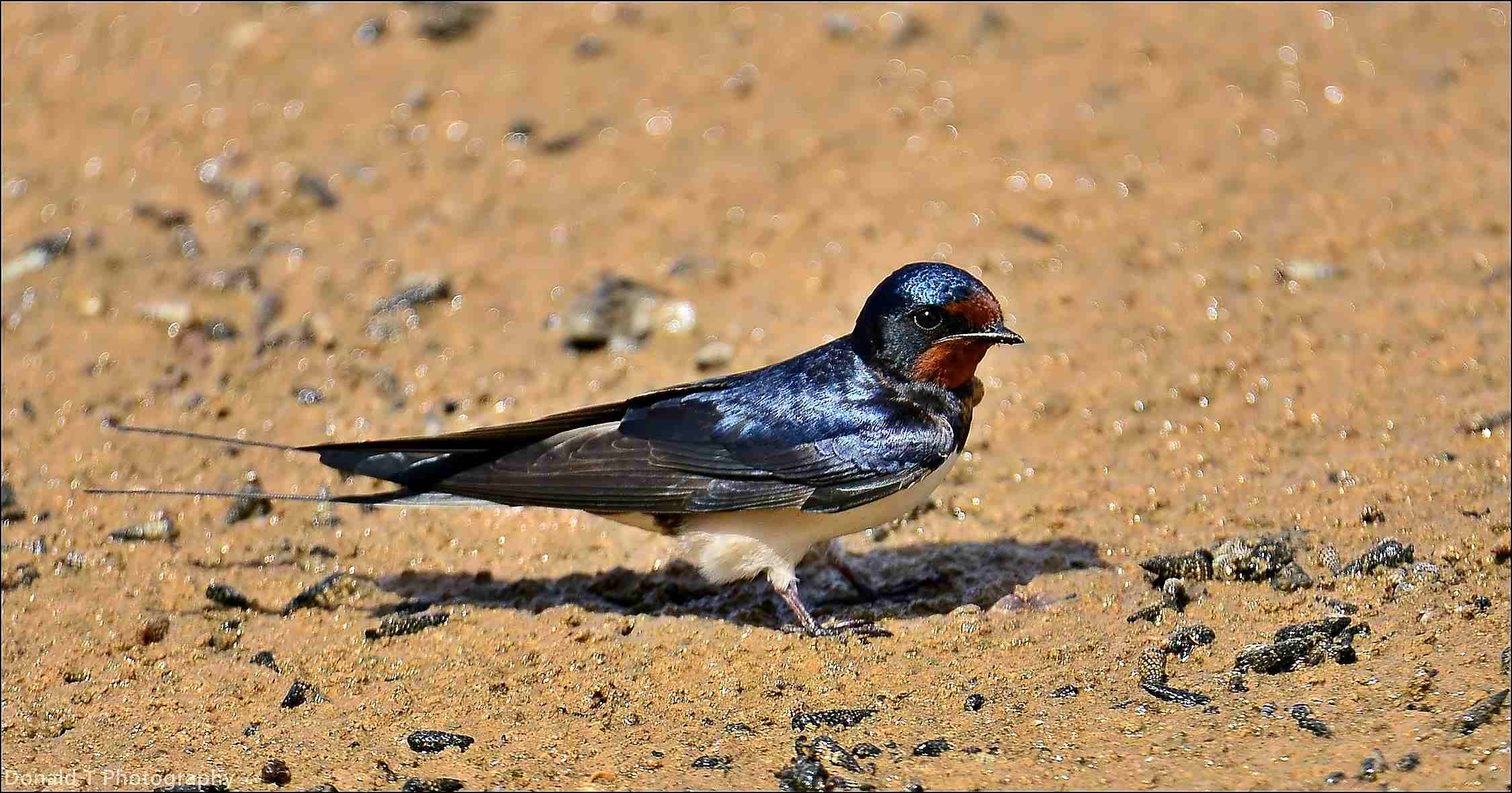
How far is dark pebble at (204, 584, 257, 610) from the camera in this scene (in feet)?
16.1

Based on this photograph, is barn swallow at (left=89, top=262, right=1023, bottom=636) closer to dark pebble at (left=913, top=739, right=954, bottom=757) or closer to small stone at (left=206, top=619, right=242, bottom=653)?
small stone at (left=206, top=619, right=242, bottom=653)

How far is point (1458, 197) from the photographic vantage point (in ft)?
22.7

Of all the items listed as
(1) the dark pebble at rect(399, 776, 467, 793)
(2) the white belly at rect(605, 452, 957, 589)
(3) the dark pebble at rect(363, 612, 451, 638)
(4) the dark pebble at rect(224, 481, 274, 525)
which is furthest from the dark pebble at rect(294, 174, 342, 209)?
(1) the dark pebble at rect(399, 776, 467, 793)

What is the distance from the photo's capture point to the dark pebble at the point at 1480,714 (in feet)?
11.5

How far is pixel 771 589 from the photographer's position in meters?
5.13

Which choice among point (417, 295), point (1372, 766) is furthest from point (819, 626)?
point (417, 295)

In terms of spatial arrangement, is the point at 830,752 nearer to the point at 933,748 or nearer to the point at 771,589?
the point at 933,748

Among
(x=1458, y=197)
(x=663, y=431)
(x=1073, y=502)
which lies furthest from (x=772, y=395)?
(x=1458, y=197)

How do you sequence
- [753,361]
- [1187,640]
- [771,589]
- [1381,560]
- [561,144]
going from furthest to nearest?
1. [561,144]
2. [753,361]
3. [771,589]
4. [1381,560]
5. [1187,640]

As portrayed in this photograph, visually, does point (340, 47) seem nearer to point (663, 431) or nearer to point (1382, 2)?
point (663, 431)

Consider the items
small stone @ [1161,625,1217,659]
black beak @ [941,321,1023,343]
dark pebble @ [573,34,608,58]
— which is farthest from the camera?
dark pebble @ [573,34,608,58]

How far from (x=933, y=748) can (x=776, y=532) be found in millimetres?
1074

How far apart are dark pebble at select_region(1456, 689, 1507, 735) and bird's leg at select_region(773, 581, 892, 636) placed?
1.52 metres

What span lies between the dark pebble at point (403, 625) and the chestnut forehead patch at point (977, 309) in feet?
5.60
